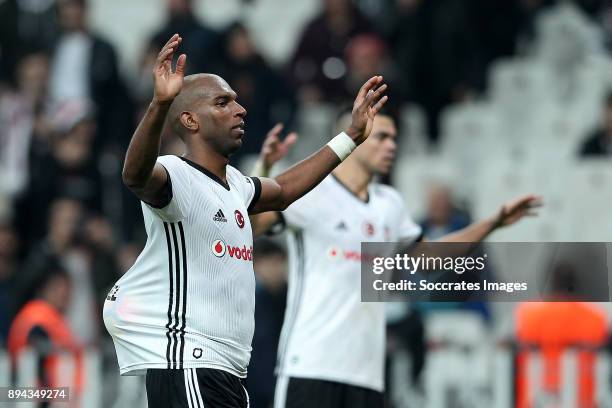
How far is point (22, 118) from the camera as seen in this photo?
16.3 m

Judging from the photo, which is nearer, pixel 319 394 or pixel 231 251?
pixel 231 251

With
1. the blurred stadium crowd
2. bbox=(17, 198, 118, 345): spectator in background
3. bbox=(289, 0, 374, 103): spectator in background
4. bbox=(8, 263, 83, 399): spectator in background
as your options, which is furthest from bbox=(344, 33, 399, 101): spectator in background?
bbox=(8, 263, 83, 399): spectator in background

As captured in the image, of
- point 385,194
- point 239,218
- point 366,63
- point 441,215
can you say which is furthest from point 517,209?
point 366,63

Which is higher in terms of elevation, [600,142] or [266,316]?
[600,142]

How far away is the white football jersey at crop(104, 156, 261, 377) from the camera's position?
21.9ft

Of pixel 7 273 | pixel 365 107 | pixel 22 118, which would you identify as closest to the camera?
pixel 365 107

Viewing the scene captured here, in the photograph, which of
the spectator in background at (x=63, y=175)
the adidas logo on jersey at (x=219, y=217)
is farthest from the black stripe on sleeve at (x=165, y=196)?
the spectator in background at (x=63, y=175)

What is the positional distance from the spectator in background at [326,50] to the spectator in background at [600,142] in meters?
2.55

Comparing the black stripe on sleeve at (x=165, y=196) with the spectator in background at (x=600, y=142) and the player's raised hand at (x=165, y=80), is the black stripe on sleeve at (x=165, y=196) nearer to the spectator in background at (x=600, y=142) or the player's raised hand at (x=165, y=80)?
the player's raised hand at (x=165, y=80)

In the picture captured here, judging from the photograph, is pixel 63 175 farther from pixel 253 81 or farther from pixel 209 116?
pixel 209 116

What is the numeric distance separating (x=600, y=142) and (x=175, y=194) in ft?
29.0

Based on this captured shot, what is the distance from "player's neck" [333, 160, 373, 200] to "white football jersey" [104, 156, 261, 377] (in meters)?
2.23

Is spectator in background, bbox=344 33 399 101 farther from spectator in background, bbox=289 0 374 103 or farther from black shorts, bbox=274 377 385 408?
black shorts, bbox=274 377 385 408

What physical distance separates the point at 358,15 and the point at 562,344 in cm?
579
